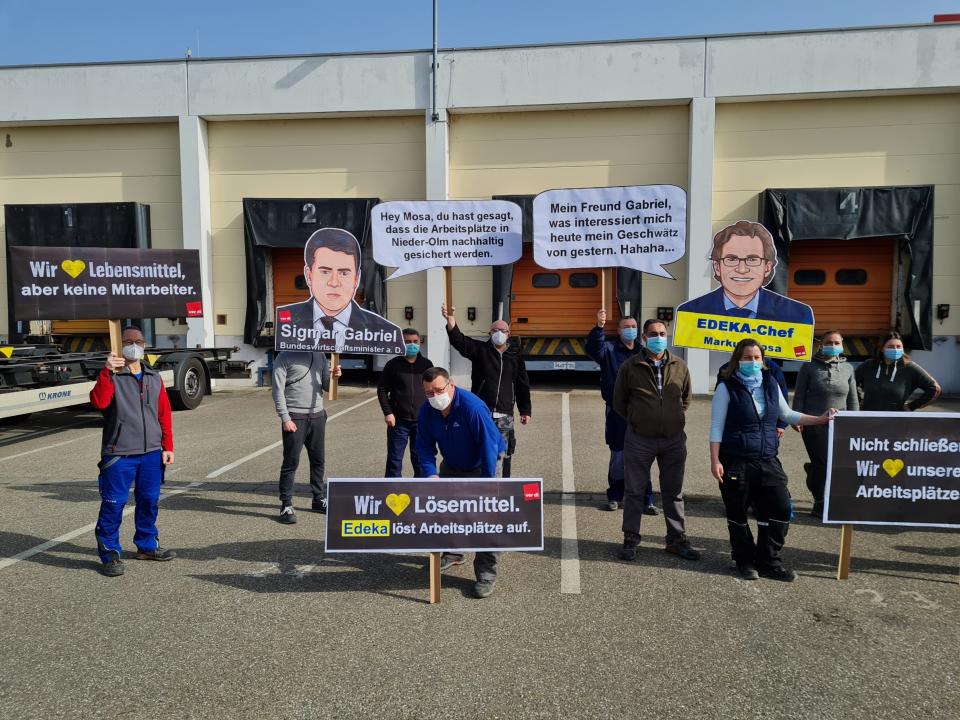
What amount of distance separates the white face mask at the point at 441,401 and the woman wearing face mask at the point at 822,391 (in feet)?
11.6

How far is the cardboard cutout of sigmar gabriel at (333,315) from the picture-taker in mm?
6520

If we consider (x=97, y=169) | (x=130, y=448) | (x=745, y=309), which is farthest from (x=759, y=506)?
(x=97, y=169)

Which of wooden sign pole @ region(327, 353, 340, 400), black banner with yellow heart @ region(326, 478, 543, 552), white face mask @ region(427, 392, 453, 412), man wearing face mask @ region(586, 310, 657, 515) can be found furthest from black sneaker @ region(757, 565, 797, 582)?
wooden sign pole @ region(327, 353, 340, 400)

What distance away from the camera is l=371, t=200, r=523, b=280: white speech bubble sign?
6.60 m

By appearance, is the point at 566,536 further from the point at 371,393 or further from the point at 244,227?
the point at 244,227

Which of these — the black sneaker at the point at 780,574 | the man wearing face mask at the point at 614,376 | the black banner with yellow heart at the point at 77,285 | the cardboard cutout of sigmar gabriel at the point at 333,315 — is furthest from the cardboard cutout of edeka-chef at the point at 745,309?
the black banner with yellow heart at the point at 77,285

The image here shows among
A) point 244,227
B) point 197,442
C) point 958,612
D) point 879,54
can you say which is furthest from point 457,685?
point 879,54

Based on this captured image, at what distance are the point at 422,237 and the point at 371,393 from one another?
9.36 meters

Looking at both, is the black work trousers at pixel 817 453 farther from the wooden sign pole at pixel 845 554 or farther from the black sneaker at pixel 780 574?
the black sneaker at pixel 780 574

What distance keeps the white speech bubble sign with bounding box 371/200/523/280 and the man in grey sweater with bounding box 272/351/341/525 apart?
1.26 m

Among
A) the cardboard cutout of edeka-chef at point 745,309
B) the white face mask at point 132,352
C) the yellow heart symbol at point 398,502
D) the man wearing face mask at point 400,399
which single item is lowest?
the yellow heart symbol at point 398,502

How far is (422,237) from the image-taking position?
266 inches

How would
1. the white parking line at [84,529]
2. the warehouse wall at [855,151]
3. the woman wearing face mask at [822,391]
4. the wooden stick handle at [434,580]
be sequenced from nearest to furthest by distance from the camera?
the wooden stick handle at [434,580], the white parking line at [84,529], the woman wearing face mask at [822,391], the warehouse wall at [855,151]

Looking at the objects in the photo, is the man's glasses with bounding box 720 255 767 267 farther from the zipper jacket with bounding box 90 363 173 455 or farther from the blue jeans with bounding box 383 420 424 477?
the zipper jacket with bounding box 90 363 173 455
